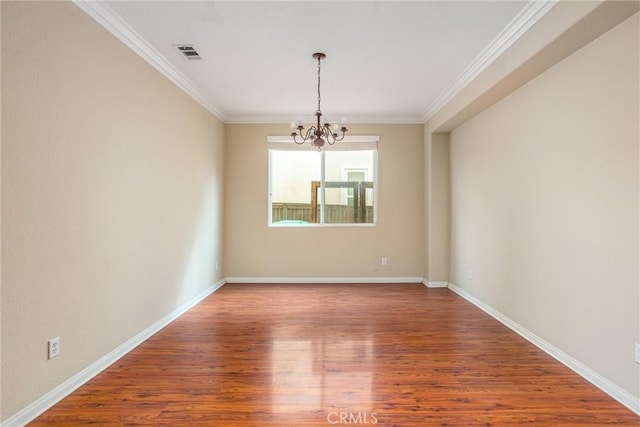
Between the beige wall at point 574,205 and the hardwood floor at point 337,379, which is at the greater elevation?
the beige wall at point 574,205

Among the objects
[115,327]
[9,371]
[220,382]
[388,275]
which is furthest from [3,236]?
[388,275]

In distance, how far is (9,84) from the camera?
1.77m

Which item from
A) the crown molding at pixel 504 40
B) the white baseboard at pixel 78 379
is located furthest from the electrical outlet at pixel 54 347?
the crown molding at pixel 504 40

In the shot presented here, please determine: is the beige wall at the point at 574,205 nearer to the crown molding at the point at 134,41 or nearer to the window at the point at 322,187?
the window at the point at 322,187

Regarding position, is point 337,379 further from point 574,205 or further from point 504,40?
point 504,40

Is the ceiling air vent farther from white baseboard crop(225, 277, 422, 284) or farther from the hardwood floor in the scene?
white baseboard crop(225, 277, 422, 284)

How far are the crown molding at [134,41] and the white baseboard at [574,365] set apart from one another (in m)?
4.27

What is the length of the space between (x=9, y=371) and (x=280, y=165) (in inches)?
168

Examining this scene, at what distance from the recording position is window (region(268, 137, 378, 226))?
18.4 ft

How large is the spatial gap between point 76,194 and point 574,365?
372 centimetres

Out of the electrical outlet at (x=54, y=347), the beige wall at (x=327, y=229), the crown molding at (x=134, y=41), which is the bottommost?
the electrical outlet at (x=54, y=347)

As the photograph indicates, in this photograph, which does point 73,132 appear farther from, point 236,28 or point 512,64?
point 512,64

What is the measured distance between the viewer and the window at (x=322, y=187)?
220 inches

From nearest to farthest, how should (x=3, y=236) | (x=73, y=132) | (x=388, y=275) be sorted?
(x=3, y=236) → (x=73, y=132) → (x=388, y=275)
